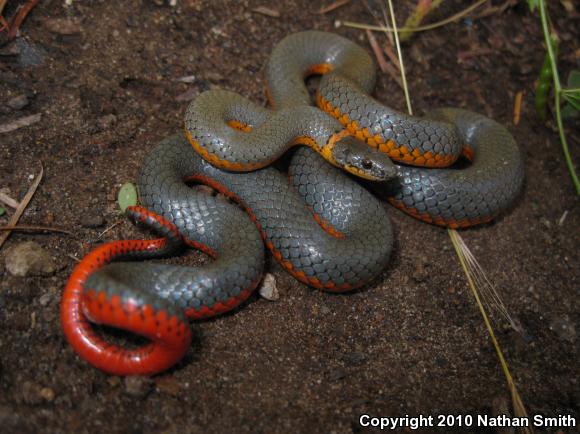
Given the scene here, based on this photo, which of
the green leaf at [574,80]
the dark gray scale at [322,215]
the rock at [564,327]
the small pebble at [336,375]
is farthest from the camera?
the green leaf at [574,80]

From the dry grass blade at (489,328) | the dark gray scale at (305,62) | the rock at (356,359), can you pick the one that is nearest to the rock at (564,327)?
the dry grass blade at (489,328)

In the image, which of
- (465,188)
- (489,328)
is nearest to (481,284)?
(489,328)

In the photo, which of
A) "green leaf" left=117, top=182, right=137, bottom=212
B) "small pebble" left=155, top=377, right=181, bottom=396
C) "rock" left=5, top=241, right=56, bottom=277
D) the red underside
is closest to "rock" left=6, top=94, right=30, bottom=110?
"green leaf" left=117, top=182, right=137, bottom=212

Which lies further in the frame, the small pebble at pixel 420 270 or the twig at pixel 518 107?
the twig at pixel 518 107

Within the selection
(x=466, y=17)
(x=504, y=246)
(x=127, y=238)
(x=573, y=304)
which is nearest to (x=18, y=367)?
(x=127, y=238)

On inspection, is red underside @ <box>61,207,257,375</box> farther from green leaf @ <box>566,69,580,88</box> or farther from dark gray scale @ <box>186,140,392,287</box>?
green leaf @ <box>566,69,580,88</box>

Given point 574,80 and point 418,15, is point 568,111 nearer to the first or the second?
point 574,80

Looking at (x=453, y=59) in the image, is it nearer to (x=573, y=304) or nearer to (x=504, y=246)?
(x=504, y=246)

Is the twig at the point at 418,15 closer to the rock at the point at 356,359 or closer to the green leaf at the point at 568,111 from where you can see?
the green leaf at the point at 568,111
